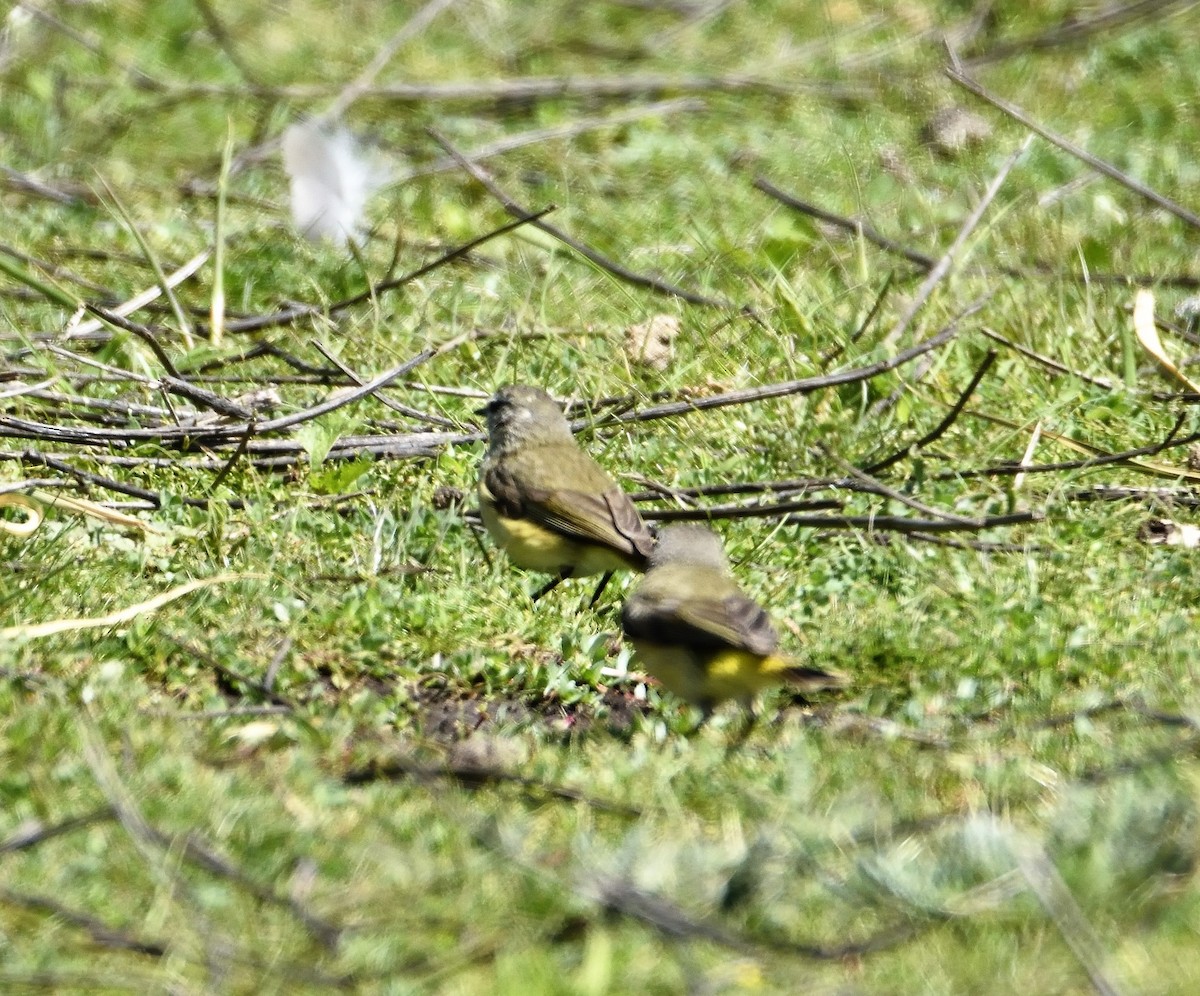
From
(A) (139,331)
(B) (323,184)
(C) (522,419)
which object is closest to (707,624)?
(C) (522,419)

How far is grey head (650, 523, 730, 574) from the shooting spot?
15.9 feet

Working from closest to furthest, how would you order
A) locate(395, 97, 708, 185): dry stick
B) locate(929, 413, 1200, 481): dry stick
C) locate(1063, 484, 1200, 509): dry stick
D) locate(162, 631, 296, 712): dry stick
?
locate(162, 631, 296, 712): dry stick
locate(929, 413, 1200, 481): dry stick
locate(1063, 484, 1200, 509): dry stick
locate(395, 97, 708, 185): dry stick

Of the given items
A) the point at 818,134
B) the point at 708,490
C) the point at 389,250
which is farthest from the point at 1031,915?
the point at 818,134

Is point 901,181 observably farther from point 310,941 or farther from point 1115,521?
point 310,941

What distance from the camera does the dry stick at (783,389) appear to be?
18.7 feet

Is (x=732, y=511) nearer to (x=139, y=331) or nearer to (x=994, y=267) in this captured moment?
(x=139, y=331)

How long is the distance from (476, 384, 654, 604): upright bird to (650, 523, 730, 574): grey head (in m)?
0.09

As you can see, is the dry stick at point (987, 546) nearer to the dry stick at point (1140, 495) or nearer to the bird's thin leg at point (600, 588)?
the dry stick at point (1140, 495)

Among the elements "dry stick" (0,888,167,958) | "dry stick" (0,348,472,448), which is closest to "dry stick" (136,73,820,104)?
"dry stick" (0,348,472,448)

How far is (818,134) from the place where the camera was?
31.1ft

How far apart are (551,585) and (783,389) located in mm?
1013

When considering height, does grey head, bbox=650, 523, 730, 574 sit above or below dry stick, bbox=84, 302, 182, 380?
below

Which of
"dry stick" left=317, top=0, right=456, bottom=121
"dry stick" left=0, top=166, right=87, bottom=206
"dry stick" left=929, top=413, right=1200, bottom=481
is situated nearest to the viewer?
"dry stick" left=929, top=413, right=1200, bottom=481

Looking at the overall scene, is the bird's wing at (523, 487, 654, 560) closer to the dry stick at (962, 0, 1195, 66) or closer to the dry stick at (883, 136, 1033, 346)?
the dry stick at (883, 136, 1033, 346)
